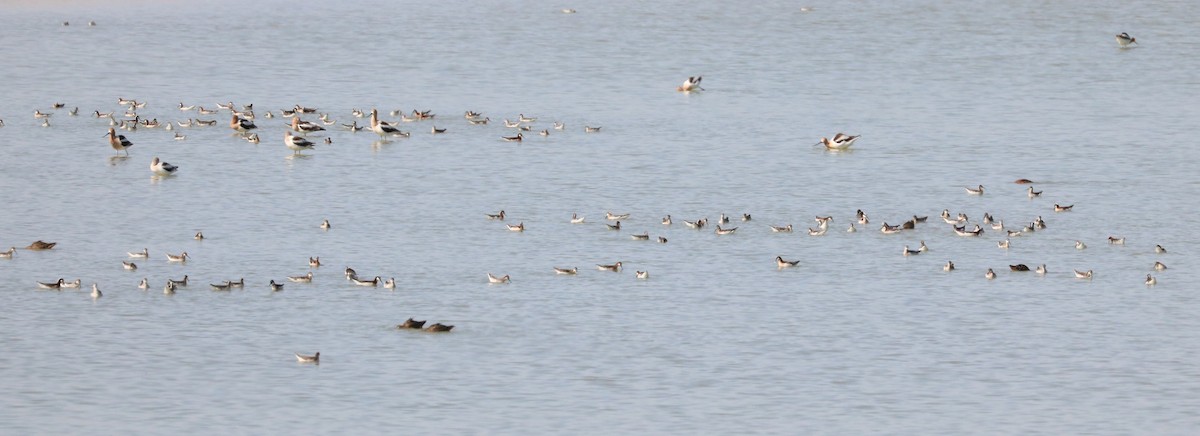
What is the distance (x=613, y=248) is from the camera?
108ft

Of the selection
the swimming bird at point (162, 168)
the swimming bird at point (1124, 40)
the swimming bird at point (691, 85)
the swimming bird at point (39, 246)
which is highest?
the swimming bird at point (1124, 40)

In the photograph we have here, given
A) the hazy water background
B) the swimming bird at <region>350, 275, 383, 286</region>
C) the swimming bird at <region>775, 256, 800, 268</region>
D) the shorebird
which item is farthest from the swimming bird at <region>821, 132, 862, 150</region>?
the swimming bird at <region>350, 275, 383, 286</region>

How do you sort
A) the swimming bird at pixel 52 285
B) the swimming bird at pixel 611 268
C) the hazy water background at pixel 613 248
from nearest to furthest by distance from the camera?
1. the hazy water background at pixel 613 248
2. the swimming bird at pixel 52 285
3. the swimming bird at pixel 611 268

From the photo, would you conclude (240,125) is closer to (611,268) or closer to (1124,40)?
(611,268)

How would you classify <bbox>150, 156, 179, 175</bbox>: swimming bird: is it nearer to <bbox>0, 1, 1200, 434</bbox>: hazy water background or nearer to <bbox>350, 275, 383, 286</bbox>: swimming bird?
<bbox>0, 1, 1200, 434</bbox>: hazy water background

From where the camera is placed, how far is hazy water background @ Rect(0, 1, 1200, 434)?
23.9m

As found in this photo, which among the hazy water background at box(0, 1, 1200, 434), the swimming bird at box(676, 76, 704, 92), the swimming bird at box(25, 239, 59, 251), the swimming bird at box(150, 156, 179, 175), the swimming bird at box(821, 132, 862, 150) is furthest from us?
the swimming bird at box(676, 76, 704, 92)

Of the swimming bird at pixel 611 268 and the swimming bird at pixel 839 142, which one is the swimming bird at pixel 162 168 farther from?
the swimming bird at pixel 839 142

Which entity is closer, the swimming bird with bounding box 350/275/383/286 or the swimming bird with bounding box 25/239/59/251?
the swimming bird with bounding box 350/275/383/286

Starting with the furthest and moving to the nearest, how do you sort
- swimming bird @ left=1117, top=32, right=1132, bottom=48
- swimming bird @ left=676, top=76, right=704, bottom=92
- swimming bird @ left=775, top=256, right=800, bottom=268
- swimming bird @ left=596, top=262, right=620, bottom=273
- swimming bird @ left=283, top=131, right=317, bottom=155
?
swimming bird @ left=1117, top=32, right=1132, bottom=48 → swimming bird @ left=676, top=76, right=704, bottom=92 → swimming bird @ left=283, top=131, right=317, bottom=155 → swimming bird @ left=775, top=256, right=800, bottom=268 → swimming bird @ left=596, top=262, right=620, bottom=273

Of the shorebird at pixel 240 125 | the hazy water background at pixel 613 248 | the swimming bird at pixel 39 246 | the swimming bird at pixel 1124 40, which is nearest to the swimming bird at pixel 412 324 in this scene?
the hazy water background at pixel 613 248

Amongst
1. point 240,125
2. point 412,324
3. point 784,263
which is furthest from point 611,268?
point 240,125

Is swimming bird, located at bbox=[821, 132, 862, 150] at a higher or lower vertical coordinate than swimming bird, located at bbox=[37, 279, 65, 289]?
higher

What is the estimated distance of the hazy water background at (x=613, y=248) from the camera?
23.9m
